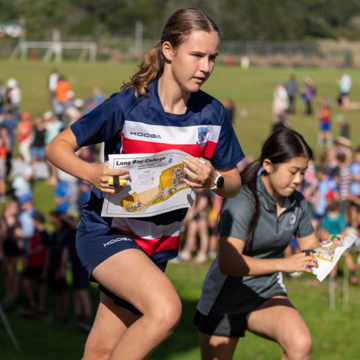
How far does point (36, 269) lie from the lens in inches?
389

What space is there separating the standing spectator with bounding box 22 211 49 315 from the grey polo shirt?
5.67 metres

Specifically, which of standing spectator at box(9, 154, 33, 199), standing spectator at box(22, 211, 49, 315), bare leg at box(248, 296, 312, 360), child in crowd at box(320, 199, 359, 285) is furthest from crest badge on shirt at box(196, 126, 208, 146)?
standing spectator at box(9, 154, 33, 199)

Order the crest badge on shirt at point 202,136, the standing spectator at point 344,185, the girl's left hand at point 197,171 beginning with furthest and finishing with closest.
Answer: the standing spectator at point 344,185 < the crest badge on shirt at point 202,136 < the girl's left hand at point 197,171

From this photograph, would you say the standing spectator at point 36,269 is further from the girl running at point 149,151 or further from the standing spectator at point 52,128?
the standing spectator at point 52,128

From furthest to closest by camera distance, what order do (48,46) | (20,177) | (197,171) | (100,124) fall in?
(48,46)
(20,177)
(100,124)
(197,171)

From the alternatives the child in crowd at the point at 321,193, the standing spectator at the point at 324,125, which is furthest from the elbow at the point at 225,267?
the standing spectator at the point at 324,125

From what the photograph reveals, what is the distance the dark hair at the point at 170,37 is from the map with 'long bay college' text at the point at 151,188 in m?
0.39

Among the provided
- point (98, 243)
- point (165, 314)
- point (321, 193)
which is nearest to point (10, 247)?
point (321, 193)

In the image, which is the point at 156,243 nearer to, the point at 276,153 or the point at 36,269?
the point at 276,153

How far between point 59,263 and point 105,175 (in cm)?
657

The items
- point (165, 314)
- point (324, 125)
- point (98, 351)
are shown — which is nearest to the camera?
point (165, 314)

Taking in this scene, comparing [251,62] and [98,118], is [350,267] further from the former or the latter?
[251,62]

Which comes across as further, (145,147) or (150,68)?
(150,68)

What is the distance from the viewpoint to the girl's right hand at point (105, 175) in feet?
10.0
